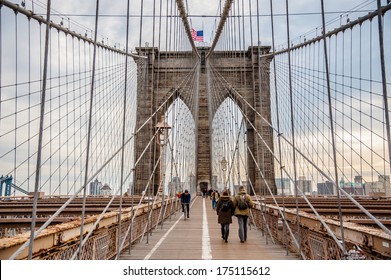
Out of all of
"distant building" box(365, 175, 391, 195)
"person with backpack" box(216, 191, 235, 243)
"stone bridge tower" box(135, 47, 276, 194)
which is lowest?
"person with backpack" box(216, 191, 235, 243)

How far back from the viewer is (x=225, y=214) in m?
5.14

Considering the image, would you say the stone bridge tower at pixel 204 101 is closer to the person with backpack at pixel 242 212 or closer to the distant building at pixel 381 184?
the distant building at pixel 381 184

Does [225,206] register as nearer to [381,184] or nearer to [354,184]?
[354,184]

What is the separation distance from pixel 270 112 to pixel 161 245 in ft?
76.5

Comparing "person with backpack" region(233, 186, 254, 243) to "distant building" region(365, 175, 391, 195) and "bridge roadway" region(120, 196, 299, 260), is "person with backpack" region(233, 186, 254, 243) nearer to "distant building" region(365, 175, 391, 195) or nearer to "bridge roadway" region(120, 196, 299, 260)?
"bridge roadway" region(120, 196, 299, 260)

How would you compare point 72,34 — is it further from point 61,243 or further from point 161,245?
point 61,243

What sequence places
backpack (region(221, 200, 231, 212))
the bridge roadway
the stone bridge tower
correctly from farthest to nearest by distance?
1. the stone bridge tower
2. backpack (region(221, 200, 231, 212))
3. the bridge roadway

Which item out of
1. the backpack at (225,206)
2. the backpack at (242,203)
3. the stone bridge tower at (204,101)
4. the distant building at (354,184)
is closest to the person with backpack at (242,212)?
the backpack at (242,203)

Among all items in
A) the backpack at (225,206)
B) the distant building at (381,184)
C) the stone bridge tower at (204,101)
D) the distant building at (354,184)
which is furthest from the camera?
the stone bridge tower at (204,101)

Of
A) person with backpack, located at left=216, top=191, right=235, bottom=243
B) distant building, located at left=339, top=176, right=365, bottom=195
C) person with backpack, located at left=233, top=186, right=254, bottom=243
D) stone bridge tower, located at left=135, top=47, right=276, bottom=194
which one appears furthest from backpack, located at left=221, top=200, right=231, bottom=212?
stone bridge tower, located at left=135, top=47, right=276, bottom=194

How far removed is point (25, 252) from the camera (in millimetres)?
2215

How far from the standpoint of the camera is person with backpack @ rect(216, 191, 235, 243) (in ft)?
16.8

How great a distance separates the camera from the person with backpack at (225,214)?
16.8ft
